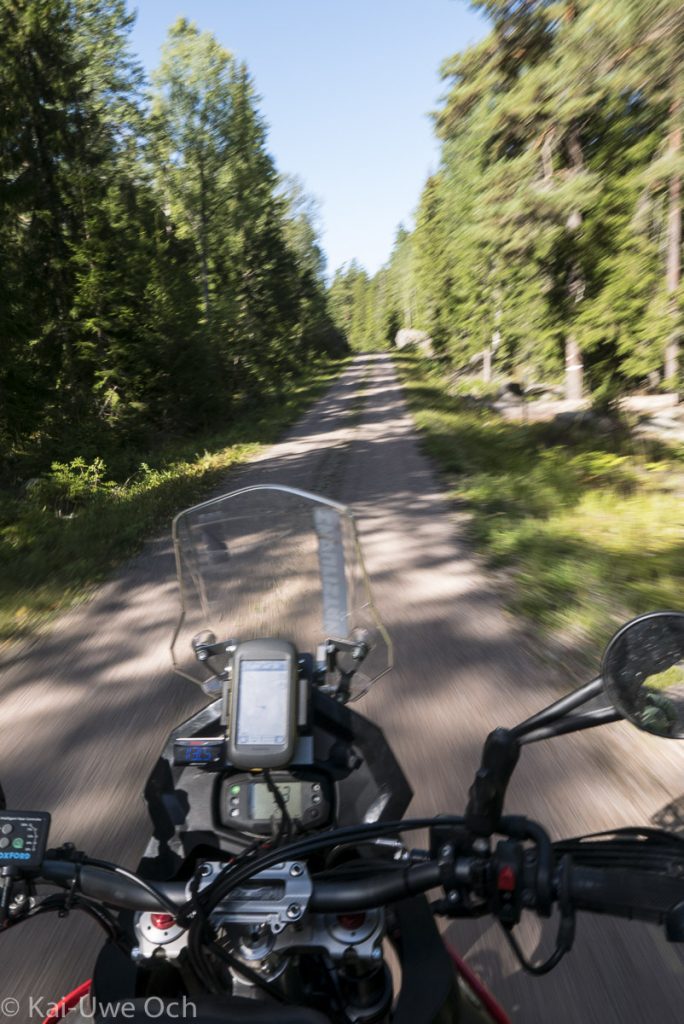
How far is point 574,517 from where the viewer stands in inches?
368

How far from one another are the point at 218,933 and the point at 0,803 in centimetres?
53

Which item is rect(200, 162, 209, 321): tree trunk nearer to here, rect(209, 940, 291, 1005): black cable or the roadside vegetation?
the roadside vegetation

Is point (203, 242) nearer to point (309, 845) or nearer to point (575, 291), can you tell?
point (575, 291)

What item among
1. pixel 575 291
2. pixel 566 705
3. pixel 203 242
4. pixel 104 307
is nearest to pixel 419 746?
pixel 566 705

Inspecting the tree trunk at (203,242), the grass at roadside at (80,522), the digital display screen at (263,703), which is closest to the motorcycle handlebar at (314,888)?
the digital display screen at (263,703)

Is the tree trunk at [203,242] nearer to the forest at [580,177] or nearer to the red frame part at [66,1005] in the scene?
the forest at [580,177]

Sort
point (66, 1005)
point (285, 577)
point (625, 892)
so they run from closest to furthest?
point (625, 892), point (66, 1005), point (285, 577)

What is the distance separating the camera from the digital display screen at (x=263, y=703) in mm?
1716

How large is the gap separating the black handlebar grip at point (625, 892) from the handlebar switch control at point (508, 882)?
95 millimetres

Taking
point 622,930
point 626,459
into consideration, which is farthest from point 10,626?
point 626,459

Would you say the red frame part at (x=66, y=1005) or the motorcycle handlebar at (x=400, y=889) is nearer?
the motorcycle handlebar at (x=400, y=889)

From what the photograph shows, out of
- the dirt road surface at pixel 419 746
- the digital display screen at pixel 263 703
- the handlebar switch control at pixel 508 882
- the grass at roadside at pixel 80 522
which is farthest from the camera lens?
the grass at roadside at pixel 80 522

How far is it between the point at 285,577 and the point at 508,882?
125 cm

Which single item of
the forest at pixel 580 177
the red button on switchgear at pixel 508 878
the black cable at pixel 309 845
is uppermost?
the forest at pixel 580 177
